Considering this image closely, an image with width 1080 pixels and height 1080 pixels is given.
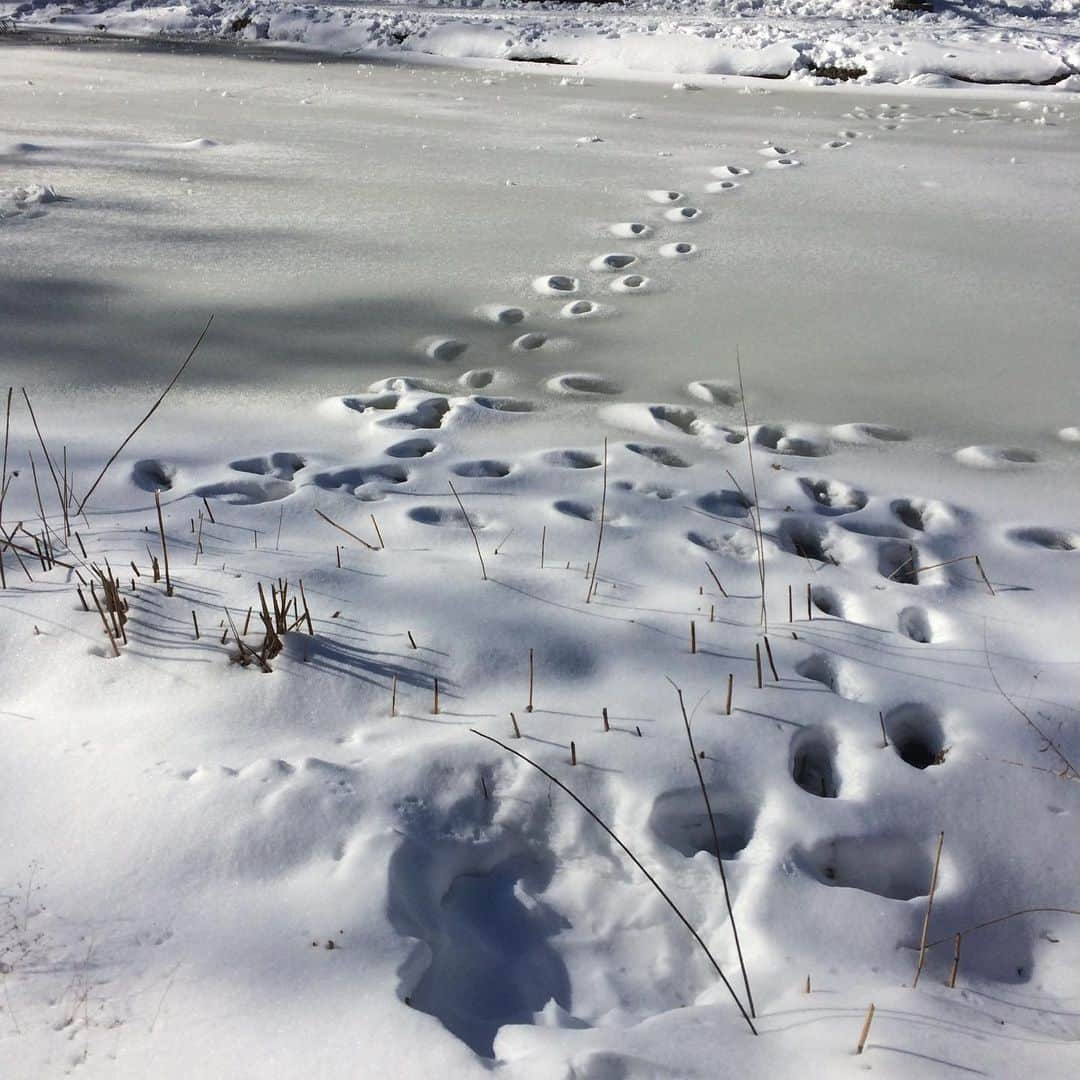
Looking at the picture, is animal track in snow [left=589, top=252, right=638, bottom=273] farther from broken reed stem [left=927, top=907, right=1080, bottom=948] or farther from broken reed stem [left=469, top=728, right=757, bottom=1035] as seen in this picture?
broken reed stem [left=927, top=907, right=1080, bottom=948]

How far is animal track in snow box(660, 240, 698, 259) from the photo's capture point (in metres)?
3.83

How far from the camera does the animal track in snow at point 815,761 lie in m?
1.56

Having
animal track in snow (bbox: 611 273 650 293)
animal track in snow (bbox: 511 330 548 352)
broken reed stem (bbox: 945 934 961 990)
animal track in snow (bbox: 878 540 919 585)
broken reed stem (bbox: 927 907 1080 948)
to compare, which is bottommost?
broken reed stem (bbox: 927 907 1080 948)

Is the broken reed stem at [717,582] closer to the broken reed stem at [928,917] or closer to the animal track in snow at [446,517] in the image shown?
the animal track in snow at [446,517]

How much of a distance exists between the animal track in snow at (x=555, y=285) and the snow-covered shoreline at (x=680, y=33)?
14.5 ft

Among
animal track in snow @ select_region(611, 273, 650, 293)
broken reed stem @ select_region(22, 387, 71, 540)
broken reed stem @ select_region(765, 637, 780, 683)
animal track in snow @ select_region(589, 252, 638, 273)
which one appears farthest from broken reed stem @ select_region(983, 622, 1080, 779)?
animal track in snow @ select_region(589, 252, 638, 273)

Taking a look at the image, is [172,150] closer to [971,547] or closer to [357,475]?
[357,475]

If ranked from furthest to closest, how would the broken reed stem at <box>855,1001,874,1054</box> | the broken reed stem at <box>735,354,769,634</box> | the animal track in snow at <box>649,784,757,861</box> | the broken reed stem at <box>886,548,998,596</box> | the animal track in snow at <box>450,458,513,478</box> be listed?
the animal track in snow at <box>450,458,513,478</box>
the broken reed stem at <box>886,548,998,596</box>
the broken reed stem at <box>735,354,769,634</box>
the animal track in snow at <box>649,784,757,861</box>
the broken reed stem at <box>855,1001,874,1054</box>

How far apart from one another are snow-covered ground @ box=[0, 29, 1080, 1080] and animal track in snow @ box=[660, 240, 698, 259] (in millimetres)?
23

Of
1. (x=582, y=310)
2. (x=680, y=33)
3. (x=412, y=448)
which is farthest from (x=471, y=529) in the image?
(x=680, y=33)

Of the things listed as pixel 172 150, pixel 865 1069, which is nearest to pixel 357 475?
pixel 865 1069

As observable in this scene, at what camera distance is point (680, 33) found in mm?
8047

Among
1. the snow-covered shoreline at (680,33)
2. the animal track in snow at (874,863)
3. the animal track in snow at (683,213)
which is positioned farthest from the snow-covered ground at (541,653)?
the snow-covered shoreline at (680,33)

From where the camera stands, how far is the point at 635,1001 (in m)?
1.24
